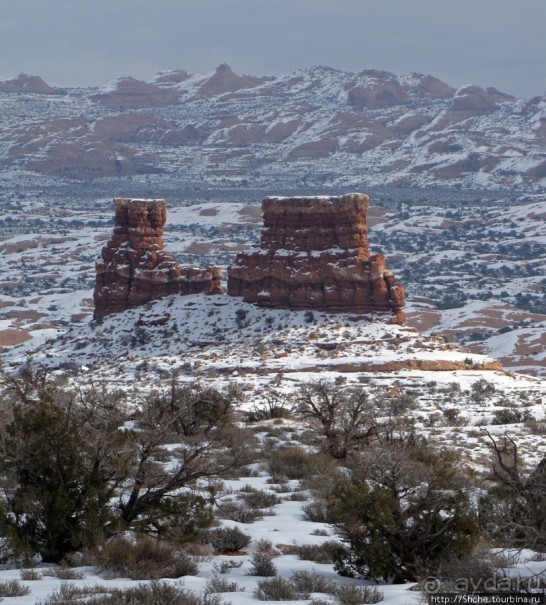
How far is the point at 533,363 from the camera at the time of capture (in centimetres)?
8181

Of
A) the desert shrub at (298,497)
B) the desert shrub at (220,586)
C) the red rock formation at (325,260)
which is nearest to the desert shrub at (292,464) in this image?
the desert shrub at (298,497)

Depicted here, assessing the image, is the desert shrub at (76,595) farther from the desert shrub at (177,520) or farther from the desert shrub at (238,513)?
the desert shrub at (238,513)

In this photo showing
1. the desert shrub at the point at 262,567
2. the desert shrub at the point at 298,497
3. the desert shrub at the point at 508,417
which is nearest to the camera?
the desert shrub at the point at 262,567

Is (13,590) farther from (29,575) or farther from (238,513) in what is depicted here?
(238,513)

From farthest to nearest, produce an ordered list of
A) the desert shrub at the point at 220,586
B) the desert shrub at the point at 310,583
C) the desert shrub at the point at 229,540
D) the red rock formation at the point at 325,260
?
the red rock formation at the point at 325,260
the desert shrub at the point at 229,540
the desert shrub at the point at 310,583
the desert shrub at the point at 220,586

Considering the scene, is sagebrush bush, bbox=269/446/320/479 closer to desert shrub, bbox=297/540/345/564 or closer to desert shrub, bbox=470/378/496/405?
desert shrub, bbox=297/540/345/564

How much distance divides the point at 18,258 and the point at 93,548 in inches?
5694

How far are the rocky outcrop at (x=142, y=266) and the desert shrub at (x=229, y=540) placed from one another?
45.7 m

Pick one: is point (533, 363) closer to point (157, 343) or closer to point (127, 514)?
point (157, 343)

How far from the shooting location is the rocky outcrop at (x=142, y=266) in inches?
2366

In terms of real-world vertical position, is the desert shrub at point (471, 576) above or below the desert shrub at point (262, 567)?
above

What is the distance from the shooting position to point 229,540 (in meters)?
14.5

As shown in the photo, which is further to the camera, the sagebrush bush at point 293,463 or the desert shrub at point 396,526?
the sagebrush bush at point 293,463

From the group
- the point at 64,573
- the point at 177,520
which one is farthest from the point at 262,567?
the point at 64,573
